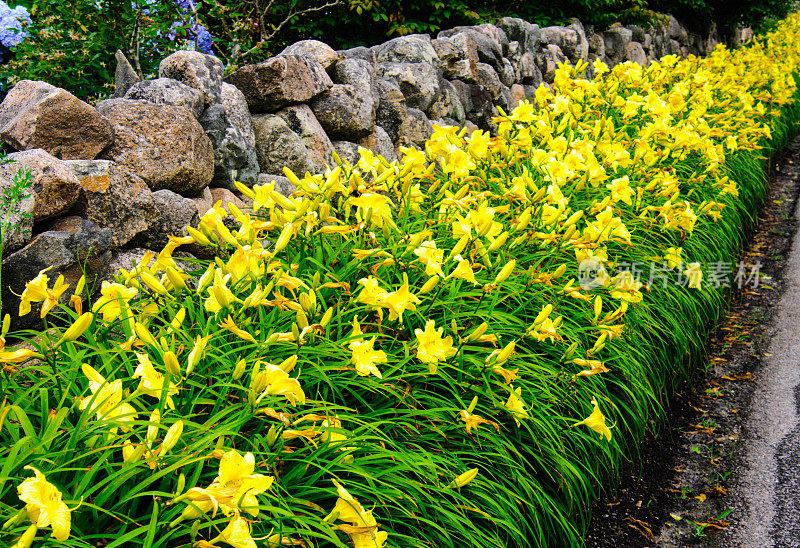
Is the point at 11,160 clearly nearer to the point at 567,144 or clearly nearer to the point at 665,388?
the point at 567,144

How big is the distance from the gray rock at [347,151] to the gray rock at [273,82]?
1.07 feet

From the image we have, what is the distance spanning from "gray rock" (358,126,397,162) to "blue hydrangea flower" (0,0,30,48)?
1.83 meters

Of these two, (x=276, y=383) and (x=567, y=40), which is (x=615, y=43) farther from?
(x=276, y=383)

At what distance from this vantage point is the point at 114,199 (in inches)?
79.7

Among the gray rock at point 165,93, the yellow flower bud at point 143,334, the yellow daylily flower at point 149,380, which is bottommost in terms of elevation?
the yellow daylily flower at point 149,380

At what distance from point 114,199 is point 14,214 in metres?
0.35

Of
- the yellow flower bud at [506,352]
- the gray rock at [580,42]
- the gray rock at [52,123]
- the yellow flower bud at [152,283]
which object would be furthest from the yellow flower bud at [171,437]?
the gray rock at [580,42]

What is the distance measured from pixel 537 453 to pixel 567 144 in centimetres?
185

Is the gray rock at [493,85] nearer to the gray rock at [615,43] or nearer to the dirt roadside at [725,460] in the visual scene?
the dirt roadside at [725,460]

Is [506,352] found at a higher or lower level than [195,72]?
lower

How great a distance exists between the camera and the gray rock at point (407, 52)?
3814mm

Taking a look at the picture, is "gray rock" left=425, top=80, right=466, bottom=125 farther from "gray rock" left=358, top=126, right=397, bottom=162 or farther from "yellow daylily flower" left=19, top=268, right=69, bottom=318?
"yellow daylily flower" left=19, top=268, right=69, bottom=318

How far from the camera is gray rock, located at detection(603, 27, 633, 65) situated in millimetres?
7023

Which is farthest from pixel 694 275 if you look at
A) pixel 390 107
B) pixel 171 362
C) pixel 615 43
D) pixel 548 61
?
pixel 615 43
